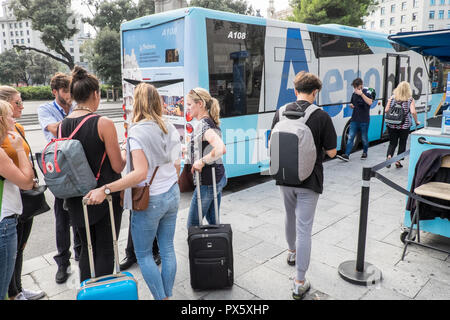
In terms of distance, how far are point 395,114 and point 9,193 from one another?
7026 millimetres

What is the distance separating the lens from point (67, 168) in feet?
7.80

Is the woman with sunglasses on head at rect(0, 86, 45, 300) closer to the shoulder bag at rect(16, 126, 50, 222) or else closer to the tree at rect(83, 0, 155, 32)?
the shoulder bag at rect(16, 126, 50, 222)

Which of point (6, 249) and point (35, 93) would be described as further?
point (35, 93)

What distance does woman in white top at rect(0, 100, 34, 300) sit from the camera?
90.9 inches

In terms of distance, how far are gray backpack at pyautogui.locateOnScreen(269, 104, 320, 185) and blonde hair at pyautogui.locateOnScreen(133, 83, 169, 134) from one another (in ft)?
3.33

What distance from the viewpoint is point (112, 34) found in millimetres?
28547

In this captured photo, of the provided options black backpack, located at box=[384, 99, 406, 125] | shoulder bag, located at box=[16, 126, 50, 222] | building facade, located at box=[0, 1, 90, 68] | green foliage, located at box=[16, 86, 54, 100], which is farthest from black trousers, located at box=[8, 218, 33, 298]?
building facade, located at box=[0, 1, 90, 68]

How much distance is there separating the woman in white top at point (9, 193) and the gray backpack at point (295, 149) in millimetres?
1918

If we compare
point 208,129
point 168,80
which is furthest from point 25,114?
point 208,129

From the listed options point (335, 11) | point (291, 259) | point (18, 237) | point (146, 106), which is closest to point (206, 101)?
point (146, 106)

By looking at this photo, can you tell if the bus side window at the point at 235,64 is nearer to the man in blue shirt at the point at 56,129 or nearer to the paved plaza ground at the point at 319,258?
the paved plaza ground at the point at 319,258

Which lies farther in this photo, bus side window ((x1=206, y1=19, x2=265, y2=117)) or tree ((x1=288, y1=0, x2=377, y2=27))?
tree ((x1=288, y1=0, x2=377, y2=27))

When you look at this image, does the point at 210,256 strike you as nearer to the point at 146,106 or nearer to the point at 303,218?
the point at 303,218
